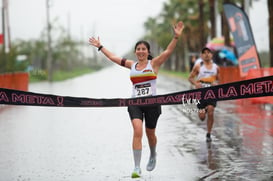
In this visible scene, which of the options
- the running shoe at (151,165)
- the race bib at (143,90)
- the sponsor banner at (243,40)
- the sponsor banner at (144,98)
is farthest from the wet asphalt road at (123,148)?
the sponsor banner at (243,40)

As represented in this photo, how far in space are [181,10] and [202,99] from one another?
63912mm

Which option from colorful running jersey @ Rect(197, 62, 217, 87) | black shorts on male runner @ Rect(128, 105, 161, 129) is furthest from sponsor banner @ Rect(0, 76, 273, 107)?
colorful running jersey @ Rect(197, 62, 217, 87)

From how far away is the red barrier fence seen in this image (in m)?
26.7

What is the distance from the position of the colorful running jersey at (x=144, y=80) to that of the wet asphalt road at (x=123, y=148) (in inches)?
42.4

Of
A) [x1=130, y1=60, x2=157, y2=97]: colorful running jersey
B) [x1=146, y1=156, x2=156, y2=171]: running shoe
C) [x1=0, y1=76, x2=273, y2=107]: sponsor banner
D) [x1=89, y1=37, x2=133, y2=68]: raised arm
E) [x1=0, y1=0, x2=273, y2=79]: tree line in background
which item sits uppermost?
[x1=0, y1=0, x2=273, y2=79]: tree line in background

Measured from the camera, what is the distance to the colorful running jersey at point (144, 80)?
8391 millimetres

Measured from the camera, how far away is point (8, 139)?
515 inches

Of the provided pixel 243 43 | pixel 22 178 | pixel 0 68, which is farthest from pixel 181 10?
pixel 22 178

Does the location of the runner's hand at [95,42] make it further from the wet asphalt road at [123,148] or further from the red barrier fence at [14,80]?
the red barrier fence at [14,80]

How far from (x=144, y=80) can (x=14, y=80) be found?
73.7ft

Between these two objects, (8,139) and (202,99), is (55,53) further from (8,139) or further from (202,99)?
(202,99)

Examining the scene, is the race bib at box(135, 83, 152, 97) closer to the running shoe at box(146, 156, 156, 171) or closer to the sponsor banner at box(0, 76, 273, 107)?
the sponsor banner at box(0, 76, 273, 107)

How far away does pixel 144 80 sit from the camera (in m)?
8.43

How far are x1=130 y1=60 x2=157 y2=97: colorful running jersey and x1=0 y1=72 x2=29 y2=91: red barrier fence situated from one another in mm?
17882
